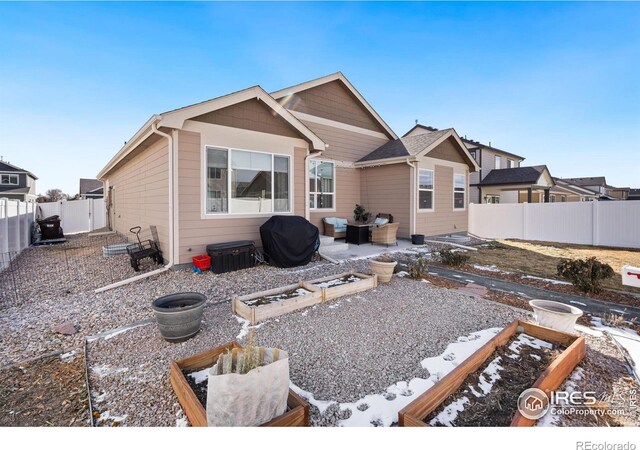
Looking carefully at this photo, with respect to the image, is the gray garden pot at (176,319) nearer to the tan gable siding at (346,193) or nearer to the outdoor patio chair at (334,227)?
the outdoor patio chair at (334,227)

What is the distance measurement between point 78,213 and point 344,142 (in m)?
16.4

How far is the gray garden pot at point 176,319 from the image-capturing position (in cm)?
313

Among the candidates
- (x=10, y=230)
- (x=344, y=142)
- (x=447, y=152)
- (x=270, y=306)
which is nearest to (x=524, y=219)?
(x=447, y=152)

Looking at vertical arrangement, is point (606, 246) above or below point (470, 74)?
below

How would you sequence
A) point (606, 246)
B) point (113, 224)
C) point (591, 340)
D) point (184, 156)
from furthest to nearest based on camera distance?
point (113, 224)
point (606, 246)
point (184, 156)
point (591, 340)

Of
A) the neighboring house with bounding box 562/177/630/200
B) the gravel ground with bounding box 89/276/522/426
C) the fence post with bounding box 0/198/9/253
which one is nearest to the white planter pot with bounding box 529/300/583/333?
the gravel ground with bounding box 89/276/522/426

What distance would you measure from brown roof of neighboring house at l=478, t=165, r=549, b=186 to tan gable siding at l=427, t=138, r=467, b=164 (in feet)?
31.8

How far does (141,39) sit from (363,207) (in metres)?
8.37

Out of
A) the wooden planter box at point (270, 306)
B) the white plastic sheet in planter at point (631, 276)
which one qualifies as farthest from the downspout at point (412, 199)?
the wooden planter box at point (270, 306)

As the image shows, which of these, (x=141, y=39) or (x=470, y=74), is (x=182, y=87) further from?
(x=470, y=74)

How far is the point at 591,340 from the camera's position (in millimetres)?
3285

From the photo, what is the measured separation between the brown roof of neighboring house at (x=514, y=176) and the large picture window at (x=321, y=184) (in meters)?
15.1
